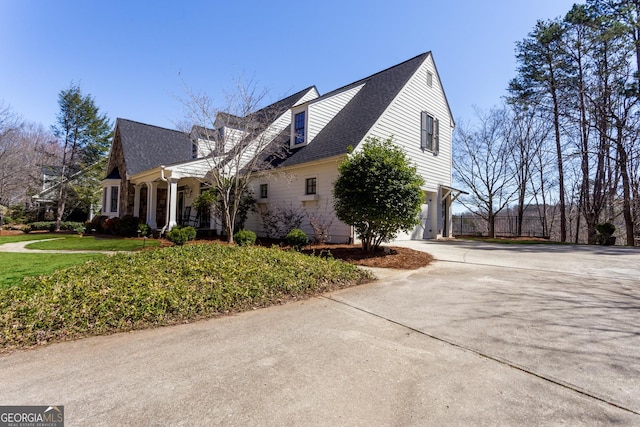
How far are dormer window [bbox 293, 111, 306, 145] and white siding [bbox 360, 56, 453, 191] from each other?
3660 millimetres

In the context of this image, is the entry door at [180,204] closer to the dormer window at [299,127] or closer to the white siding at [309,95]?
the dormer window at [299,127]

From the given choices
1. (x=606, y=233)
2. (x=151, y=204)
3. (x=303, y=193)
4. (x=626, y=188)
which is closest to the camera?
(x=303, y=193)

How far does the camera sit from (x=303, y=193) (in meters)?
12.1

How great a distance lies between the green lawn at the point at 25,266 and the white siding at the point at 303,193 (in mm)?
6955

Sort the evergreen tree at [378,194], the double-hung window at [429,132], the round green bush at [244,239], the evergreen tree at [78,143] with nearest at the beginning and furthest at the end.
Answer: the evergreen tree at [378,194]
the round green bush at [244,239]
the double-hung window at [429,132]
the evergreen tree at [78,143]

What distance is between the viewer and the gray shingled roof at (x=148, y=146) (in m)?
17.8

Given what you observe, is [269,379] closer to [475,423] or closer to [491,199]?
[475,423]

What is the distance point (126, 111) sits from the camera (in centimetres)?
2016

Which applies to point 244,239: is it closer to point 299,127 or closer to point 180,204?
point 299,127

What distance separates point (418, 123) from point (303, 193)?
6212 mm

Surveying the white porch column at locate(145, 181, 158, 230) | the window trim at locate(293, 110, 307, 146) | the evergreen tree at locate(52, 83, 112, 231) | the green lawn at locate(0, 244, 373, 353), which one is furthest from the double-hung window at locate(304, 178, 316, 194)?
→ the evergreen tree at locate(52, 83, 112, 231)

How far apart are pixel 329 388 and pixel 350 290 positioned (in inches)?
123

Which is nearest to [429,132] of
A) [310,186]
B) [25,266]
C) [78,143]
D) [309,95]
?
[310,186]

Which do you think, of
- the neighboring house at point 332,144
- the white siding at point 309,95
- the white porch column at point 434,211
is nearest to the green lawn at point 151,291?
the neighboring house at point 332,144
